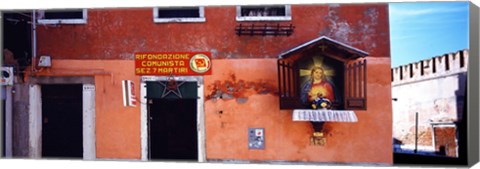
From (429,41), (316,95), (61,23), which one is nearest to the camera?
(429,41)

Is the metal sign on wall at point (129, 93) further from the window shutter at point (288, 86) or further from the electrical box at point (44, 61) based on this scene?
the window shutter at point (288, 86)

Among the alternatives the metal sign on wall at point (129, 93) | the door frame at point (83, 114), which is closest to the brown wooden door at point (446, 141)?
the metal sign on wall at point (129, 93)

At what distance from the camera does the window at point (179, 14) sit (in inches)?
354

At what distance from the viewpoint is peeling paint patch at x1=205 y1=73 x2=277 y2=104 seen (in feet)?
29.1

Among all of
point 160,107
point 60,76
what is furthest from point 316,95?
point 60,76

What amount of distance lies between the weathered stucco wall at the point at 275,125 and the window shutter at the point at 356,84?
0.32ft

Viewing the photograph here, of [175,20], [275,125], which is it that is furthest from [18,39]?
[275,125]

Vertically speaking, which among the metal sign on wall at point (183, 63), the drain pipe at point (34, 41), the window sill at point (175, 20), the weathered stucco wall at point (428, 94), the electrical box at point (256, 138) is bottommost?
the electrical box at point (256, 138)

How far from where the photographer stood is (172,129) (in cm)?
929

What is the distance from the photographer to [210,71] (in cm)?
898

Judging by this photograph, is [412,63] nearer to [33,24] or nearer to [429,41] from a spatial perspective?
[429,41]

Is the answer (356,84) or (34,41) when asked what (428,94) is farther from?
(34,41)

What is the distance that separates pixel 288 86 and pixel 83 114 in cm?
395

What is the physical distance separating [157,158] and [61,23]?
315 centimetres
